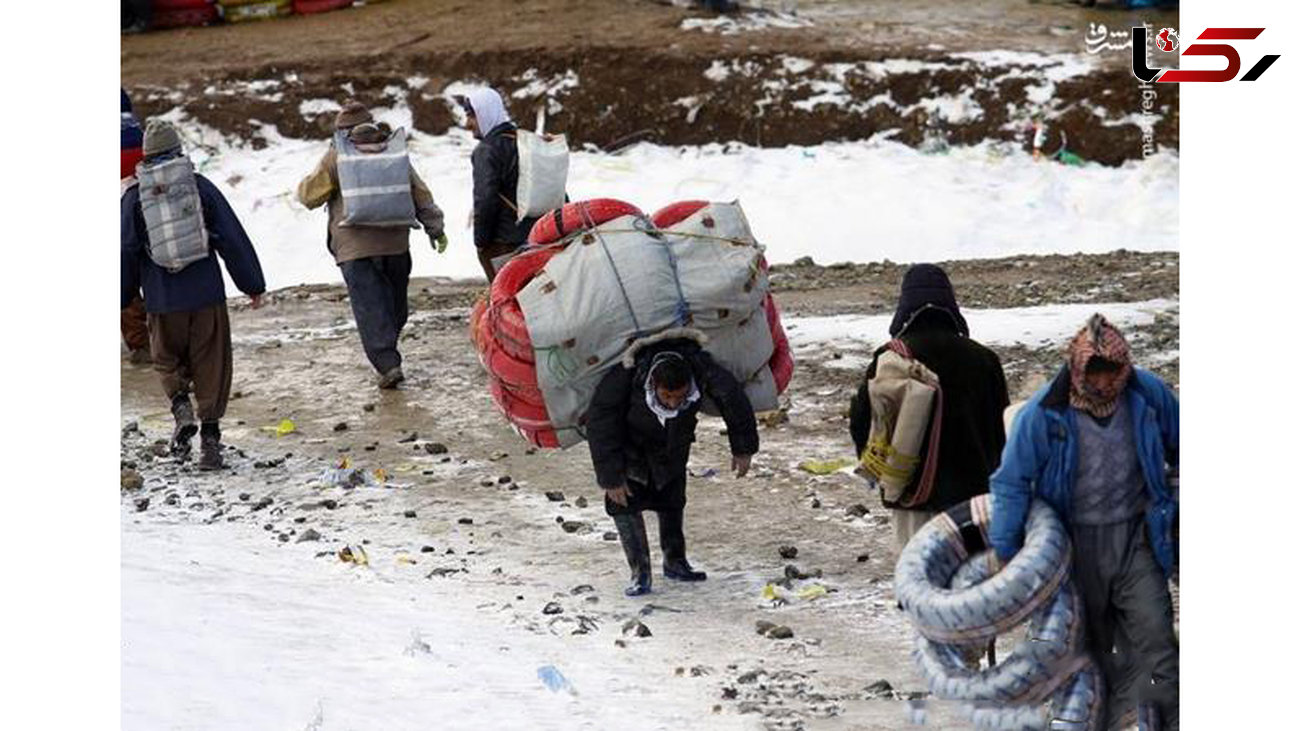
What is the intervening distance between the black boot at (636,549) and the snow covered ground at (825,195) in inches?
377

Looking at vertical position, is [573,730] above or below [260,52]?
below

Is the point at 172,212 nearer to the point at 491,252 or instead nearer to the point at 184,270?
the point at 184,270

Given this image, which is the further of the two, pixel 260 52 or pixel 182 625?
pixel 260 52

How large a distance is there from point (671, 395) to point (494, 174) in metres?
4.12

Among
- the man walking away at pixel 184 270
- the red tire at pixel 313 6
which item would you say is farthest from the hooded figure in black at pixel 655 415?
the red tire at pixel 313 6

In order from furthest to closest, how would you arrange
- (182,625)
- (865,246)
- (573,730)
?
(865,246) < (182,625) < (573,730)

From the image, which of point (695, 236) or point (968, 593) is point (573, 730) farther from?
point (695, 236)

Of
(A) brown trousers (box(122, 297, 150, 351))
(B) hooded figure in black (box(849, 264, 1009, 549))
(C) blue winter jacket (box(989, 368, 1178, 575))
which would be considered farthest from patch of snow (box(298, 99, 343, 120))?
(C) blue winter jacket (box(989, 368, 1178, 575))

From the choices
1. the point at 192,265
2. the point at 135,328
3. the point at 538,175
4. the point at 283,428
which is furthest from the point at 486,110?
the point at 135,328

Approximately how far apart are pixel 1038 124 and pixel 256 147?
752cm

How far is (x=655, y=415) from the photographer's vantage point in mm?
7758

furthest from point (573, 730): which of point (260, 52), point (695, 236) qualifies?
point (260, 52)

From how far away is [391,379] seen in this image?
12.0 m

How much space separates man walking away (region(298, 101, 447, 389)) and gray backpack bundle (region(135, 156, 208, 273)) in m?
1.26
